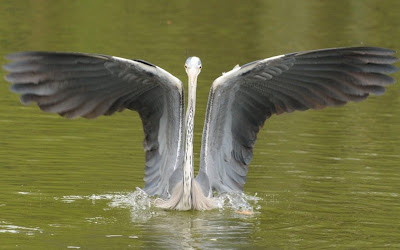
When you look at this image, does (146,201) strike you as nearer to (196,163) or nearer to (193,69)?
(193,69)

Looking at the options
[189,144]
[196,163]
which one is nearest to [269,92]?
[189,144]

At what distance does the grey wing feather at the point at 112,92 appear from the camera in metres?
9.00

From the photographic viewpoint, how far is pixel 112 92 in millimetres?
9695

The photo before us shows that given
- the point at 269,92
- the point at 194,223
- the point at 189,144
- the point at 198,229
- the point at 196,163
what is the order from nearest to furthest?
the point at 198,229
the point at 194,223
the point at 189,144
the point at 269,92
the point at 196,163

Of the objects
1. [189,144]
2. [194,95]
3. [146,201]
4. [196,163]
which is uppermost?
[194,95]

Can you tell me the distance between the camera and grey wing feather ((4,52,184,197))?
29.5 ft

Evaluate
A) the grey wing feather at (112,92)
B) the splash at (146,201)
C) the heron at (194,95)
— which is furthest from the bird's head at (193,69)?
the splash at (146,201)

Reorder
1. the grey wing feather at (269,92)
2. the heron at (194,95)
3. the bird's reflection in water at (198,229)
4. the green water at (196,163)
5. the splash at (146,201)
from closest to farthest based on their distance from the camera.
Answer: the bird's reflection in water at (198,229), the green water at (196,163), the heron at (194,95), the grey wing feather at (269,92), the splash at (146,201)

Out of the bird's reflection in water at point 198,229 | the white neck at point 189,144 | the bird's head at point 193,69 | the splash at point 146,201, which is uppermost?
the bird's head at point 193,69

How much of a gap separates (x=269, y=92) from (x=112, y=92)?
138cm

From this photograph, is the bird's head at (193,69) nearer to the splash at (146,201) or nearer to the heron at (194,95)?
the heron at (194,95)

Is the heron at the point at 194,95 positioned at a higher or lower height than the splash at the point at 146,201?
higher

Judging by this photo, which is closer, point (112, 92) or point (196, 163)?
point (112, 92)

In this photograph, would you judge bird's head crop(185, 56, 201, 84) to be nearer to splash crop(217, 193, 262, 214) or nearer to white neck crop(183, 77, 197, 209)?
white neck crop(183, 77, 197, 209)
